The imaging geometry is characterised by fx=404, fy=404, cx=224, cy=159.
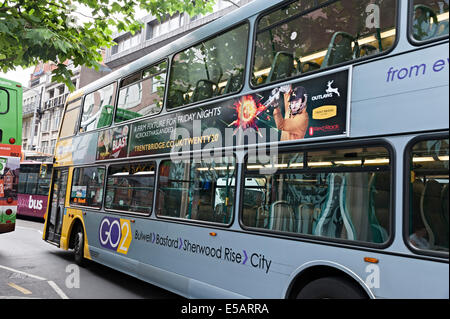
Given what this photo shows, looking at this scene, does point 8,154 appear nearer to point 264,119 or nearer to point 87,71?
point 264,119

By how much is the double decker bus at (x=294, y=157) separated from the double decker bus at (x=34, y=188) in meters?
14.4

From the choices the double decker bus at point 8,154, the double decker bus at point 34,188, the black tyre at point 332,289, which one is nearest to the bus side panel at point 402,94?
the black tyre at point 332,289

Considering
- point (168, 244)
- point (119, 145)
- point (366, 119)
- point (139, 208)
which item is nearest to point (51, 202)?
point (119, 145)

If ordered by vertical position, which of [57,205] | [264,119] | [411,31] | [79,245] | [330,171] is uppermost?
[411,31]

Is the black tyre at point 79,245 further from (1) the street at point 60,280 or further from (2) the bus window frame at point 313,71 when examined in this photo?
(2) the bus window frame at point 313,71

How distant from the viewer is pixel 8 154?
1031cm

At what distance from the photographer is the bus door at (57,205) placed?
9945mm

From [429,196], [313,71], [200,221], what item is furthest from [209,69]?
[429,196]

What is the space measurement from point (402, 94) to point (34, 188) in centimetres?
2095

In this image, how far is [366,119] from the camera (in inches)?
144

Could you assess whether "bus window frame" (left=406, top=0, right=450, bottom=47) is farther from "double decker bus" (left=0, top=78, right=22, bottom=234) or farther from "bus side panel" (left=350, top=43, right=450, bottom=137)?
"double decker bus" (left=0, top=78, right=22, bottom=234)

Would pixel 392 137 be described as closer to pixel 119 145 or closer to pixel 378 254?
pixel 378 254

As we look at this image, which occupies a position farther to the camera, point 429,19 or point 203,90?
point 203,90

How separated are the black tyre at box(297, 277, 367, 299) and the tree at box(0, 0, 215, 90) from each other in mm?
5711
